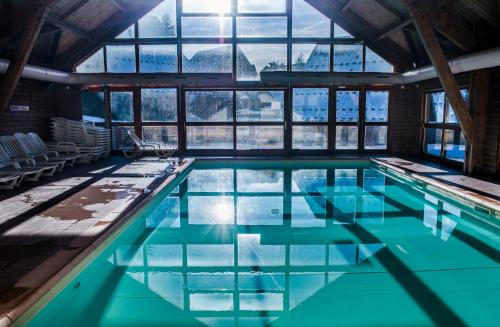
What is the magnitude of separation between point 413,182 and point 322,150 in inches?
155

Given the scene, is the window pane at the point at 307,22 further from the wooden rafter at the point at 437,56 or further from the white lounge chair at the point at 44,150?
the white lounge chair at the point at 44,150

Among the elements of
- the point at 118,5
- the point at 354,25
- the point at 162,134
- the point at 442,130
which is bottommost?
the point at 162,134

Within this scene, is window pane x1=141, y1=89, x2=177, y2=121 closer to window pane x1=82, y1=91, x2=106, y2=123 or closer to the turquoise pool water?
window pane x1=82, y1=91, x2=106, y2=123

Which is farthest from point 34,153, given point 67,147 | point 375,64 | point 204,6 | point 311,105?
point 375,64

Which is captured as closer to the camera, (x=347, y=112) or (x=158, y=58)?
(x=158, y=58)

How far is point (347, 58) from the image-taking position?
→ 456 inches

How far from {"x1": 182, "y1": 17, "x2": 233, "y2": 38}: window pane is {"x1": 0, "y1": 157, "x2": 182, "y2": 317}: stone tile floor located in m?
4.91

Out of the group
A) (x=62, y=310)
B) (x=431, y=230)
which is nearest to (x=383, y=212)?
(x=431, y=230)

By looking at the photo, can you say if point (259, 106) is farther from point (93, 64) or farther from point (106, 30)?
point (93, 64)

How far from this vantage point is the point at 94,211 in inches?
210

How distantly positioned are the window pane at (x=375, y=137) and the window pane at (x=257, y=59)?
125 inches

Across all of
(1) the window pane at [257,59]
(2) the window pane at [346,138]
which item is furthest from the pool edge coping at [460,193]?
(1) the window pane at [257,59]

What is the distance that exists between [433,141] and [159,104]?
25.8 ft

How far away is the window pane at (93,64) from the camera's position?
1154 cm
